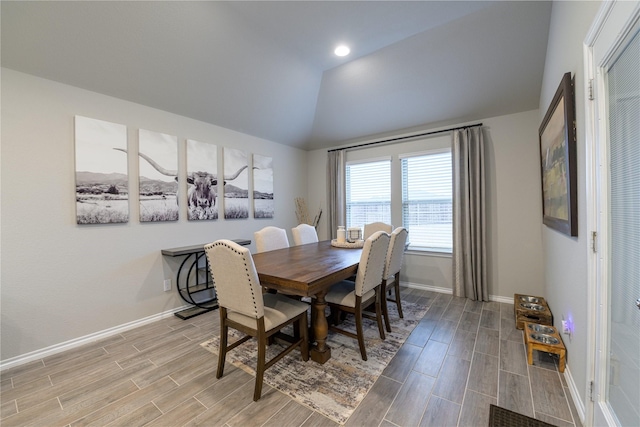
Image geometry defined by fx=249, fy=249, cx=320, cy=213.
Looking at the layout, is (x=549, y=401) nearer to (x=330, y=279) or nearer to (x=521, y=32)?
(x=330, y=279)

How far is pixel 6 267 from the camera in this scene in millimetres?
2014

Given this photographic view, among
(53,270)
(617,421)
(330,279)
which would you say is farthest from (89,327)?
(617,421)

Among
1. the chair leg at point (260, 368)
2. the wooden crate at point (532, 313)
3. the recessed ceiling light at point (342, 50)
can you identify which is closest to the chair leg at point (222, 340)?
the chair leg at point (260, 368)

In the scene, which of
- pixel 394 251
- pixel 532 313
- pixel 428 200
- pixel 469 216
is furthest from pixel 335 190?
pixel 532 313

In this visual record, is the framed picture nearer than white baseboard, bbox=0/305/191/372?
Yes

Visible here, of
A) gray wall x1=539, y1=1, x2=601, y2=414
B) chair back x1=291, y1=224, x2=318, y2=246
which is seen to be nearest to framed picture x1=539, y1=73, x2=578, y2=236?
gray wall x1=539, y1=1, x2=601, y2=414

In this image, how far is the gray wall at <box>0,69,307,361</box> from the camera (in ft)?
6.72

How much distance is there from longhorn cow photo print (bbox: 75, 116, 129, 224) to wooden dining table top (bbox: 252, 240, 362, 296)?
160 cm

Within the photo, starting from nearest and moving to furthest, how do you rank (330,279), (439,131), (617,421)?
(617,421)
(330,279)
(439,131)

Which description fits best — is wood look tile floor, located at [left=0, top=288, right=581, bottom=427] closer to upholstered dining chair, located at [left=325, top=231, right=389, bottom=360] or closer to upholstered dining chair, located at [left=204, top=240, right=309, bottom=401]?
upholstered dining chair, located at [left=204, top=240, right=309, bottom=401]

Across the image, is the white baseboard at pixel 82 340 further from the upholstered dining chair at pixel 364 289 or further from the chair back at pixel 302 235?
the upholstered dining chair at pixel 364 289

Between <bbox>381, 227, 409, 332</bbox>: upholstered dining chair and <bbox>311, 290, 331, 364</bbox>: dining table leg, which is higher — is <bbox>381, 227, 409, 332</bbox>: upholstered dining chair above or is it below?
above

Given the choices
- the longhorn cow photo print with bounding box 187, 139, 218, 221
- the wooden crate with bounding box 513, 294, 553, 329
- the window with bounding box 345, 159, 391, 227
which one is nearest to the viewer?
the wooden crate with bounding box 513, 294, 553, 329

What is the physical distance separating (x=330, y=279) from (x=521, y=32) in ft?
9.61
